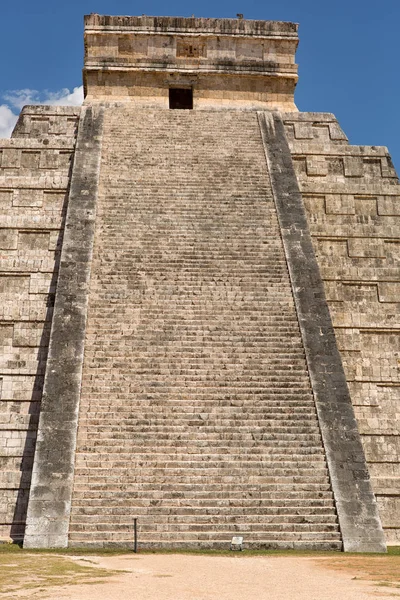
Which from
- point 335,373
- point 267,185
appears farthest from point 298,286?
point 267,185

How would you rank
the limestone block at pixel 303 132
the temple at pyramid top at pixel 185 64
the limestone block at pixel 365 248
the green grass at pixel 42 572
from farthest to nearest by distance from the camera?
the temple at pyramid top at pixel 185 64 → the limestone block at pixel 303 132 → the limestone block at pixel 365 248 → the green grass at pixel 42 572

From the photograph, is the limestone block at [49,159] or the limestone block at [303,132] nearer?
the limestone block at [49,159]

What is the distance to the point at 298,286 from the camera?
11.8 meters

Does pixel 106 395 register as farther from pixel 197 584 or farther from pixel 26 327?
pixel 197 584

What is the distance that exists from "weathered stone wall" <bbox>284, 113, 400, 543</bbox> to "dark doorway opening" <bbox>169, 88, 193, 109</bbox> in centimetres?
319

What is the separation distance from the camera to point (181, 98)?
18.1 meters

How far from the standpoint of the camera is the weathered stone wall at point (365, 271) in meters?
11.2

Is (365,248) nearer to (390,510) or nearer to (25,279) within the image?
(390,510)

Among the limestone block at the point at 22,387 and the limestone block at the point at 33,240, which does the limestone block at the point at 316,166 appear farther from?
the limestone block at the point at 22,387

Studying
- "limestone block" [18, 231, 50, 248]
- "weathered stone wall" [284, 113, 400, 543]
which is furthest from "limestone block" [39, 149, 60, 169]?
"weathered stone wall" [284, 113, 400, 543]

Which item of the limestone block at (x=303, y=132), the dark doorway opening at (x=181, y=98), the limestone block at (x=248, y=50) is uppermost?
the limestone block at (x=248, y=50)

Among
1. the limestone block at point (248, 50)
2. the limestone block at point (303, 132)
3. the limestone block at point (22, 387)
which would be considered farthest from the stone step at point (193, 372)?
the limestone block at point (248, 50)

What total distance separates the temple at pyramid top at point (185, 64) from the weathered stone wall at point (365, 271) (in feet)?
7.62

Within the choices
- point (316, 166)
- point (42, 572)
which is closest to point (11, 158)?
point (316, 166)
